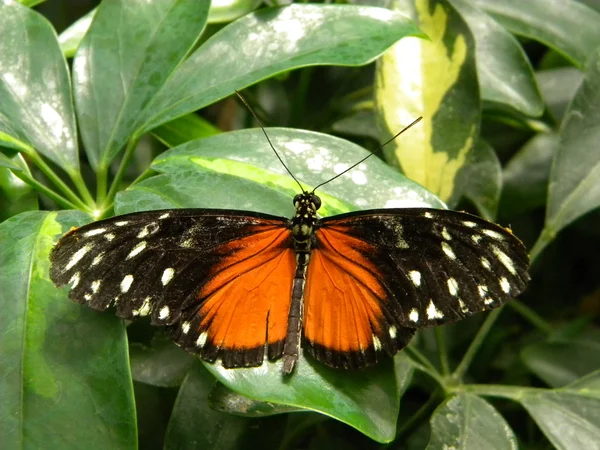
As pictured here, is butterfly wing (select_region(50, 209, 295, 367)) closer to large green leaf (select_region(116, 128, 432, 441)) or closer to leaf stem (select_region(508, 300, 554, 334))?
large green leaf (select_region(116, 128, 432, 441))

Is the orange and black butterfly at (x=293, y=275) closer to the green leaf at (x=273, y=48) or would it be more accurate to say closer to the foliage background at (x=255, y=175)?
the foliage background at (x=255, y=175)

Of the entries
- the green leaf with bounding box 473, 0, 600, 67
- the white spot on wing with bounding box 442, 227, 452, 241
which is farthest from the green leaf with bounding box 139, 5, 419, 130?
the green leaf with bounding box 473, 0, 600, 67

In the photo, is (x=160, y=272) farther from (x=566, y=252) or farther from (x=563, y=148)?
(x=566, y=252)

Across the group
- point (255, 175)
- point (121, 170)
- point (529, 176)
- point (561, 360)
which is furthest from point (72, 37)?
point (561, 360)

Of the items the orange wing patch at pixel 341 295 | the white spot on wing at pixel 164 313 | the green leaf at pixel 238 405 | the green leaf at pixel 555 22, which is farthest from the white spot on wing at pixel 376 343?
the green leaf at pixel 555 22

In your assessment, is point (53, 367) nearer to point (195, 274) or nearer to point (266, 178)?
point (195, 274)

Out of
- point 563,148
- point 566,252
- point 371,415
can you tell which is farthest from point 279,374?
point 566,252
